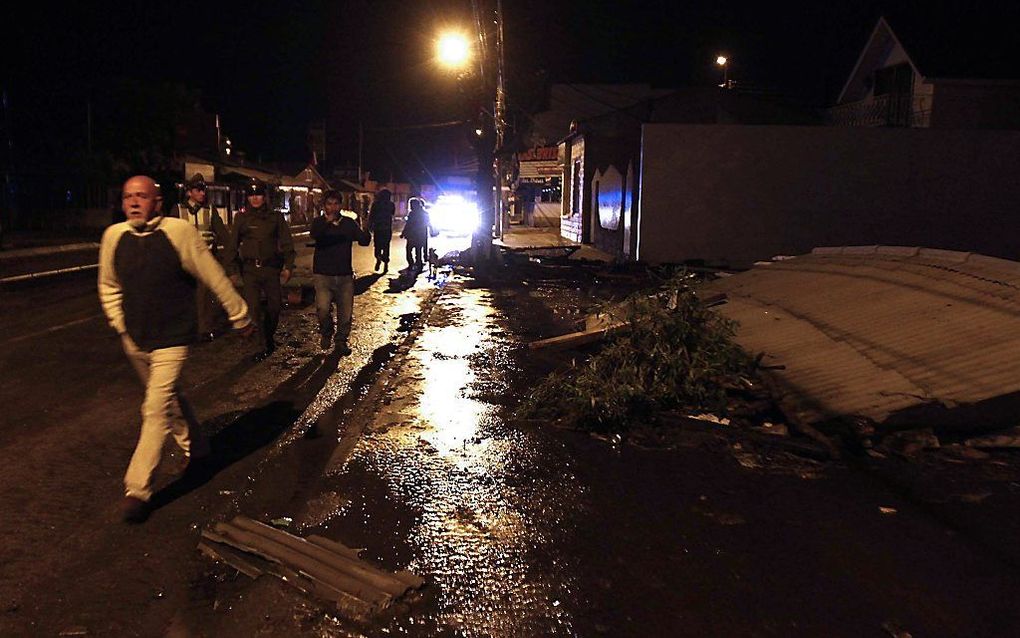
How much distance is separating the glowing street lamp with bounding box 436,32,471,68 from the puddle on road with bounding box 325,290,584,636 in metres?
13.8

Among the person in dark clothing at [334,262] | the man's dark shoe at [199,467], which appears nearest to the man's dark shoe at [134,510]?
the man's dark shoe at [199,467]

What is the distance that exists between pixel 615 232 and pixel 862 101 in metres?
13.0

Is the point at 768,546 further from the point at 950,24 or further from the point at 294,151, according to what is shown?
the point at 294,151

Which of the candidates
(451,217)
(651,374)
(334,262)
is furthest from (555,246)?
(651,374)

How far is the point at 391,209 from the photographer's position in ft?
55.5

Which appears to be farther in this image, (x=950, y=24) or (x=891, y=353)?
(x=950, y=24)

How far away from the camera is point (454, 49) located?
19.2 metres

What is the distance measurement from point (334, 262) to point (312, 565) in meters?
5.06

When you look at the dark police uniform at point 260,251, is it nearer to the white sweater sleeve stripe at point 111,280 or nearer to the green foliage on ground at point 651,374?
the green foliage on ground at point 651,374

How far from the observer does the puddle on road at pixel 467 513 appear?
10.9 feet

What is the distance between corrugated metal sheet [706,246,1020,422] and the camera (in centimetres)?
564

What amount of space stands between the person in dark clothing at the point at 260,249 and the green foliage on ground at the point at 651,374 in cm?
322

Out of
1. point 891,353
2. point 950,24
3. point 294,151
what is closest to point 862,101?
point 950,24

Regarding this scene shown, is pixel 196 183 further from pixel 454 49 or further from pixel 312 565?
pixel 454 49
